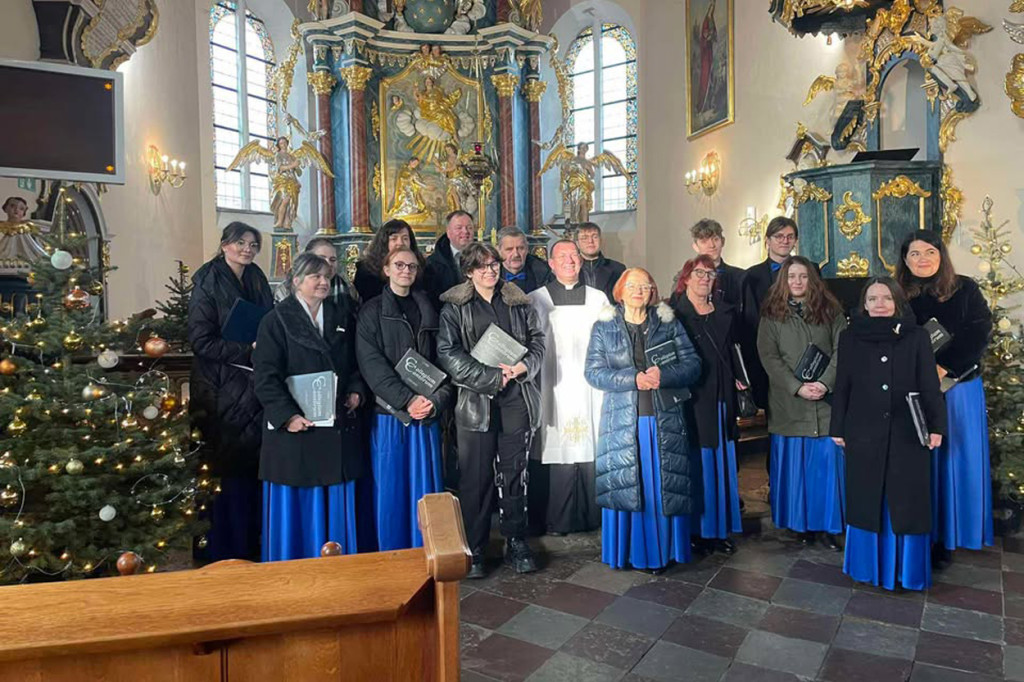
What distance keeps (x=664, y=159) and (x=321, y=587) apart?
41.7 ft

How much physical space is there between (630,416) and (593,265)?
1836 millimetres

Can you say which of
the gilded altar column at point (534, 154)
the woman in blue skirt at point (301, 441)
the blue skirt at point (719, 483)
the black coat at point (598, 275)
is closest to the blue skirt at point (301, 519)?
the woman in blue skirt at point (301, 441)

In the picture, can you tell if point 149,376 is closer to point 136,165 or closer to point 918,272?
point 918,272

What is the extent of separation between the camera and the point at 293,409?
11.8 ft

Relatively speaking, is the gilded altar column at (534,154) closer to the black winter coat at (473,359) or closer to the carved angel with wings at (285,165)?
the carved angel with wings at (285,165)

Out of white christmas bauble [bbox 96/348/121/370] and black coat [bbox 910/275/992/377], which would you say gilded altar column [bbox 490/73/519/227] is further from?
white christmas bauble [bbox 96/348/121/370]

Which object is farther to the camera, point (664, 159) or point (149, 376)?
point (664, 159)

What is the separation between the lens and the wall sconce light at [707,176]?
11.5m

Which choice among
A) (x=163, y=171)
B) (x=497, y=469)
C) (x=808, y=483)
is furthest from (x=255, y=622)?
(x=163, y=171)

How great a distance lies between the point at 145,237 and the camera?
1016cm

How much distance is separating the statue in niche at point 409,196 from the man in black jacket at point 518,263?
26.9 ft

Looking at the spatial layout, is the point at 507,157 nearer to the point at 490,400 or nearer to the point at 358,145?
the point at 358,145

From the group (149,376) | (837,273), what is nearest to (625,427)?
(149,376)

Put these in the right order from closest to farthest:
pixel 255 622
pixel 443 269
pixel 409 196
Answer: pixel 255 622, pixel 443 269, pixel 409 196
